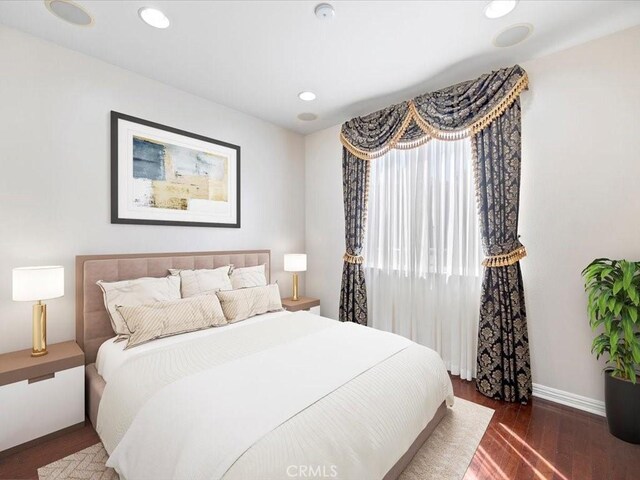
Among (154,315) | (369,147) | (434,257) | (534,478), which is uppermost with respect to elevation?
(369,147)

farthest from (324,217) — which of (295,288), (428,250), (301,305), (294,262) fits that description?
(428,250)

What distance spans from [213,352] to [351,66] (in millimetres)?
2510

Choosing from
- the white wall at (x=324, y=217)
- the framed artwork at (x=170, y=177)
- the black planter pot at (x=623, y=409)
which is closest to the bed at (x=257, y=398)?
the framed artwork at (x=170, y=177)

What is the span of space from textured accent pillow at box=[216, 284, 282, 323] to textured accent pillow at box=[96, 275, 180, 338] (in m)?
0.45

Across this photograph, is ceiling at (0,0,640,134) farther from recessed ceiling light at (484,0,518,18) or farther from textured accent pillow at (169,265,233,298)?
textured accent pillow at (169,265,233,298)

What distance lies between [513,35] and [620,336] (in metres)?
2.22

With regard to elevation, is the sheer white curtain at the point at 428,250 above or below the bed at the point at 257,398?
above

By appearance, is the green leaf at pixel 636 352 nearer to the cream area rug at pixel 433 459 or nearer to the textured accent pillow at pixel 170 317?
the cream area rug at pixel 433 459

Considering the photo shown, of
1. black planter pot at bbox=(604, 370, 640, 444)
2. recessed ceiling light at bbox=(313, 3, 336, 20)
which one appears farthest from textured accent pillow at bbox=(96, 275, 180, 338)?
black planter pot at bbox=(604, 370, 640, 444)

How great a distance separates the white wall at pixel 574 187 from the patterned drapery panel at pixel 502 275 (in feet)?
0.51

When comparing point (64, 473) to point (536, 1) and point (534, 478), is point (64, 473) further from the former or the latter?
point (536, 1)

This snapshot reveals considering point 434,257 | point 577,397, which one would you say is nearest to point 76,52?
point 434,257

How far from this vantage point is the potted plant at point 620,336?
6.07 ft

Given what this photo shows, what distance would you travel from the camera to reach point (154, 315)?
2.18 metres
